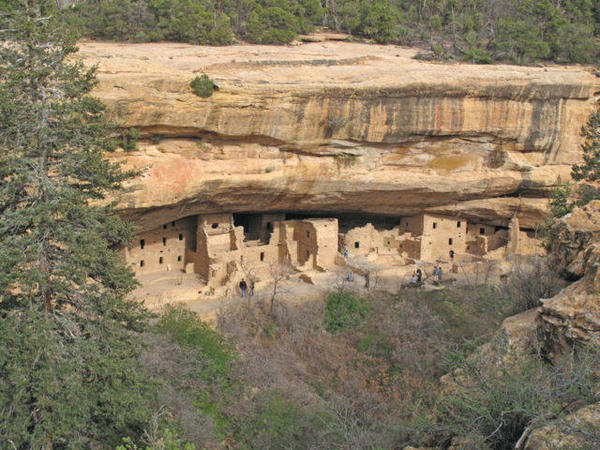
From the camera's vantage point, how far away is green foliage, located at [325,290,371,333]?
16469 millimetres

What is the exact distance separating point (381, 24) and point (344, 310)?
50.4ft

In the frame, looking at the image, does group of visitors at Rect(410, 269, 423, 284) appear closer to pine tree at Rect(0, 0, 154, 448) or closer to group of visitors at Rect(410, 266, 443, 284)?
group of visitors at Rect(410, 266, 443, 284)

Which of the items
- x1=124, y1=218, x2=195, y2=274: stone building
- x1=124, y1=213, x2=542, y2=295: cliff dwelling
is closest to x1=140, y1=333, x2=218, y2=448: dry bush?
x1=124, y1=213, x2=542, y2=295: cliff dwelling

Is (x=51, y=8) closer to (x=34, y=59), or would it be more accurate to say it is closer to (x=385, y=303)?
(x=34, y=59)

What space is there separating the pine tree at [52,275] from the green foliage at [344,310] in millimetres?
8219

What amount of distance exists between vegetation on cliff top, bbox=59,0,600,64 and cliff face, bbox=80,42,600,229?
2.41 meters

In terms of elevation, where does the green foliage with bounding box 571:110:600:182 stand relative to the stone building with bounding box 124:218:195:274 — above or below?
above

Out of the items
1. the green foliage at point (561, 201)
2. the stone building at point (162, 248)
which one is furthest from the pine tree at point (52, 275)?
the green foliage at point (561, 201)

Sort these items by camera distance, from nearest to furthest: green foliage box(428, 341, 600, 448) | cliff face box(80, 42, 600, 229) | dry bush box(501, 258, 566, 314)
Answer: green foliage box(428, 341, 600, 448)
dry bush box(501, 258, 566, 314)
cliff face box(80, 42, 600, 229)

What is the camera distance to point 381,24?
87.5 feet

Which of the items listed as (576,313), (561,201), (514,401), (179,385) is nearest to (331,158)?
(561,201)

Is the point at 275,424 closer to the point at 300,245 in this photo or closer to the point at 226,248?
the point at 226,248

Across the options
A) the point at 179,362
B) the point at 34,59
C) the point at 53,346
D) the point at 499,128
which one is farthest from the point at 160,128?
the point at 499,128

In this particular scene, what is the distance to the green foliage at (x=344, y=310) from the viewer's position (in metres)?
16.5
